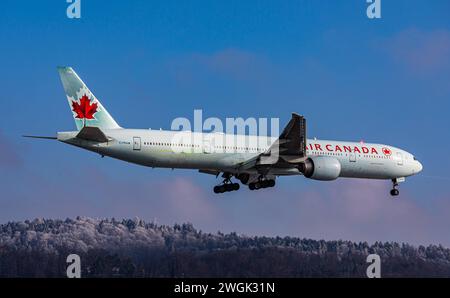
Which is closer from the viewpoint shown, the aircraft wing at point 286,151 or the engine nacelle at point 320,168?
the aircraft wing at point 286,151

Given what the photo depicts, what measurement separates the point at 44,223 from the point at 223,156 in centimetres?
1801

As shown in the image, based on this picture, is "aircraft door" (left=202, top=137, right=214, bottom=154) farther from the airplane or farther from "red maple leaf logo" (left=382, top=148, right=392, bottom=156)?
"red maple leaf logo" (left=382, top=148, right=392, bottom=156)

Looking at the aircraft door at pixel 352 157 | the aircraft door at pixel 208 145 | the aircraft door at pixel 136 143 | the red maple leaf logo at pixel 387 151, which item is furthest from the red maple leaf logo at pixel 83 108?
the red maple leaf logo at pixel 387 151

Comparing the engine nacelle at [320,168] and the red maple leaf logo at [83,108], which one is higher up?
the red maple leaf logo at [83,108]

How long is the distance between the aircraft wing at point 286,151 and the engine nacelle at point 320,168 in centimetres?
62

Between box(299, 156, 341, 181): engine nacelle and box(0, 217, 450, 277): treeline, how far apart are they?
24.3 feet

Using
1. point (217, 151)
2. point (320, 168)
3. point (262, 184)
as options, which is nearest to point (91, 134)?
point (217, 151)

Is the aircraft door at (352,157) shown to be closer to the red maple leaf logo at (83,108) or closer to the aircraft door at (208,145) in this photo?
the aircraft door at (208,145)

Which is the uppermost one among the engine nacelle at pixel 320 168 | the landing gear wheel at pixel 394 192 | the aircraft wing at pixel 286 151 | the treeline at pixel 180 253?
the aircraft wing at pixel 286 151

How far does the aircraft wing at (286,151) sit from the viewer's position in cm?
4634

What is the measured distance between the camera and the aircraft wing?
46.3m

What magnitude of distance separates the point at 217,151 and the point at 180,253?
875cm
